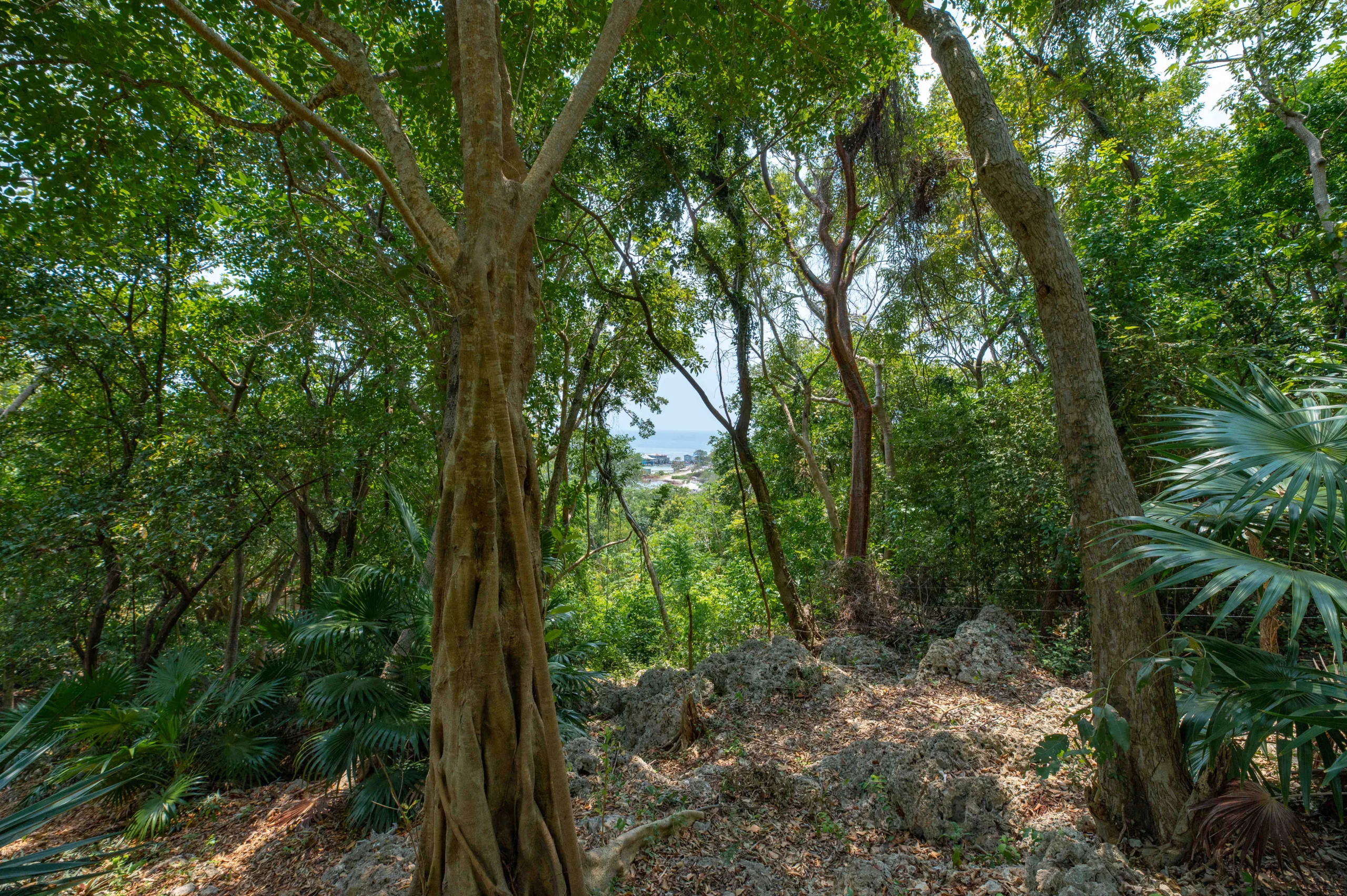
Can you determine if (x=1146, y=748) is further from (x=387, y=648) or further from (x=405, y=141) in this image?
(x=387, y=648)

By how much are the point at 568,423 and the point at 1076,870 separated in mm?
6291

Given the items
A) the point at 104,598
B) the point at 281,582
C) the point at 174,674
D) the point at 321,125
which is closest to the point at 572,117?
the point at 321,125

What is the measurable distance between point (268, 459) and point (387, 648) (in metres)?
2.89

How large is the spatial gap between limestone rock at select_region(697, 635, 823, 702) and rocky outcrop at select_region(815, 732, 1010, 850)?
1.27 meters

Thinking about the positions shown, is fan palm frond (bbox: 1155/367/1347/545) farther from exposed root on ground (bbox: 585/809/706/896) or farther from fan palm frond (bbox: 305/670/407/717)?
fan palm frond (bbox: 305/670/407/717)

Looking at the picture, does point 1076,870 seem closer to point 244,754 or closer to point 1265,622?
point 1265,622

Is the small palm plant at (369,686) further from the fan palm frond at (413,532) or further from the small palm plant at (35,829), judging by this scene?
the small palm plant at (35,829)

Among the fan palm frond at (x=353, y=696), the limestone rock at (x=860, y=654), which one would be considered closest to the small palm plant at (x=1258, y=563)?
the limestone rock at (x=860, y=654)

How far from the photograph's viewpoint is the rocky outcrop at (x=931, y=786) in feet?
9.70

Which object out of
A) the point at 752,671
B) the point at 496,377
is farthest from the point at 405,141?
the point at 752,671

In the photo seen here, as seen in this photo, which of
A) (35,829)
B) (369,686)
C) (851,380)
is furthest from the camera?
(851,380)

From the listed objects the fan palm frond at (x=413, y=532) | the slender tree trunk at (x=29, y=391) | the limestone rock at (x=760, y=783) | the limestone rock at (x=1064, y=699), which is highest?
the slender tree trunk at (x=29, y=391)

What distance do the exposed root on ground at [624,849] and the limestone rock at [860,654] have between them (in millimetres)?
3201

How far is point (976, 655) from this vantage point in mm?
5109
